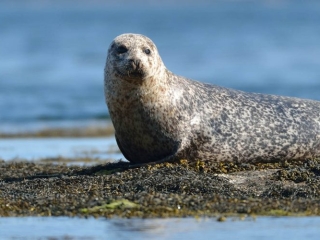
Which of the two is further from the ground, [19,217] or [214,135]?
[214,135]

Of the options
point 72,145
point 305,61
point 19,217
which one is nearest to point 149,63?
point 19,217

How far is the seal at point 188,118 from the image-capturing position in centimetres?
1014

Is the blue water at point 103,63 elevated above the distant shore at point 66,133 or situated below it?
above

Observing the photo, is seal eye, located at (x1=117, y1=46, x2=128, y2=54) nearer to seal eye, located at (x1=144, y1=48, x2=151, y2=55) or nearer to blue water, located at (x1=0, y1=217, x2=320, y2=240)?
seal eye, located at (x1=144, y1=48, x2=151, y2=55)

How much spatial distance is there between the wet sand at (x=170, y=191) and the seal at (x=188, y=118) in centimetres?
24

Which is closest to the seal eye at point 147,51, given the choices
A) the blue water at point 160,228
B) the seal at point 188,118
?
the seal at point 188,118

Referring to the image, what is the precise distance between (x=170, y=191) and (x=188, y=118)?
144 centimetres

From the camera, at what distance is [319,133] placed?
11.1 metres

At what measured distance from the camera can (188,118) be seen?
1039 cm

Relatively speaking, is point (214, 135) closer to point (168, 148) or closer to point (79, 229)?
point (168, 148)

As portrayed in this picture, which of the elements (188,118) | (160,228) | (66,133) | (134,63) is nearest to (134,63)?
(134,63)

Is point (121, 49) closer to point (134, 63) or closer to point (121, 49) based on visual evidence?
point (121, 49)

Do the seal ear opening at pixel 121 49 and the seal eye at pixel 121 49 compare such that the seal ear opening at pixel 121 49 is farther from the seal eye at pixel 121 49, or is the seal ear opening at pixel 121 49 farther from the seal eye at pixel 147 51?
the seal eye at pixel 147 51

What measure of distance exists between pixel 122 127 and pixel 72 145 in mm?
5056
